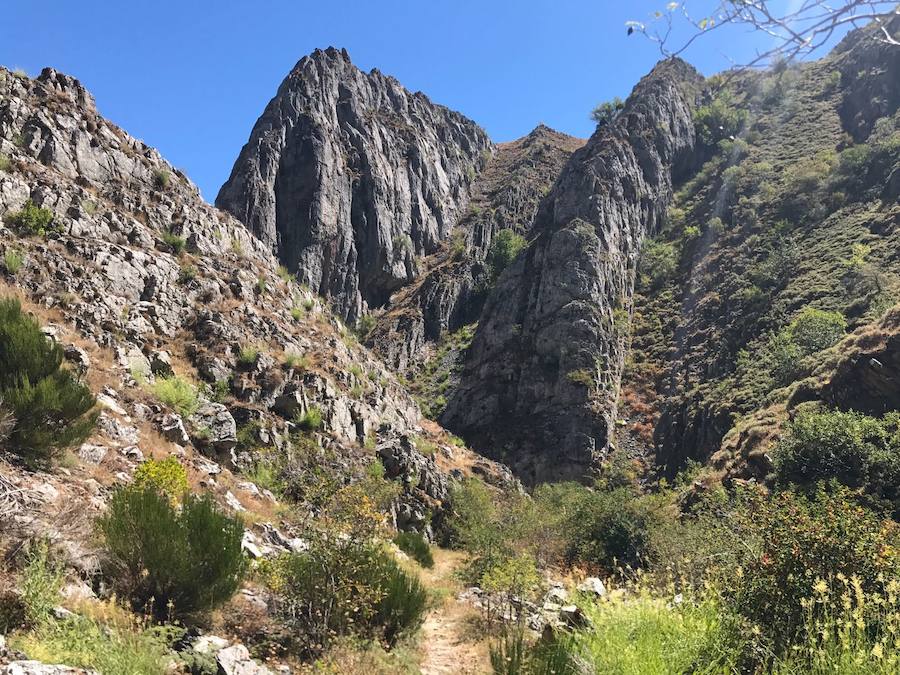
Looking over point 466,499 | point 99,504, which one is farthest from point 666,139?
point 99,504

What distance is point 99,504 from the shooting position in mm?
7590

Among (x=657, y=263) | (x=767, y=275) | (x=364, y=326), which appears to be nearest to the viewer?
(x=767, y=275)

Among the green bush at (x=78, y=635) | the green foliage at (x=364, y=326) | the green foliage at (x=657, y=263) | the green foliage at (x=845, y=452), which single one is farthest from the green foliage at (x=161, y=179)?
the green foliage at (x=657, y=263)

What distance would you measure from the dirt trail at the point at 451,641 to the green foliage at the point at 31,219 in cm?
1628

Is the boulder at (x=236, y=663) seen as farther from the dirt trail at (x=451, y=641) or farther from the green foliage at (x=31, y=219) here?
the green foliage at (x=31, y=219)

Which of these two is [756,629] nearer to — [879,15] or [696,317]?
[879,15]

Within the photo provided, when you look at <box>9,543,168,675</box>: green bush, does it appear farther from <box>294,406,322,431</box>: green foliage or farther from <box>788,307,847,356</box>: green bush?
<box>788,307,847,356</box>: green bush

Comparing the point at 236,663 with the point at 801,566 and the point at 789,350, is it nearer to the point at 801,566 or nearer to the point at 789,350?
the point at 801,566

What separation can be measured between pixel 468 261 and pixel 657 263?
70.9 feet

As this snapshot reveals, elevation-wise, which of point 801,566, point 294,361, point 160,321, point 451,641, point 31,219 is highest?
point 31,219

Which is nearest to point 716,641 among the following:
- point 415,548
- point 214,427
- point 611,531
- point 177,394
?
point 415,548

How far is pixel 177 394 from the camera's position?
14.6 metres

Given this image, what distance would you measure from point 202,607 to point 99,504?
2510 mm

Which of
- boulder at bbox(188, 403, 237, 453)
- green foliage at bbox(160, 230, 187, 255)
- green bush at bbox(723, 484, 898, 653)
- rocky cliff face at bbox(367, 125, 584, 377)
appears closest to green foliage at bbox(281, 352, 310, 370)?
boulder at bbox(188, 403, 237, 453)
